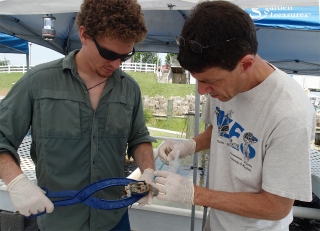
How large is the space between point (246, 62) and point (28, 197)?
1.31 meters

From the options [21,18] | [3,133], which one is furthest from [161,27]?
[3,133]

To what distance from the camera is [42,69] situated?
1.63m

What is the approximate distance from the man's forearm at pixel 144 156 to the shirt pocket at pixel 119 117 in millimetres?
184

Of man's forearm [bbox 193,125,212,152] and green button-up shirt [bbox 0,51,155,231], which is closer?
green button-up shirt [bbox 0,51,155,231]

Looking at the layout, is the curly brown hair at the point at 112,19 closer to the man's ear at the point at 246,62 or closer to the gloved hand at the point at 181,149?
the man's ear at the point at 246,62

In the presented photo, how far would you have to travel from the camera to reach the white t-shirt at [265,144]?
115cm

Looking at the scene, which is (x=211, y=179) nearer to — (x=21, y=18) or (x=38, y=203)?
(x=38, y=203)

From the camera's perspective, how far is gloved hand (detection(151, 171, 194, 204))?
1402 mm

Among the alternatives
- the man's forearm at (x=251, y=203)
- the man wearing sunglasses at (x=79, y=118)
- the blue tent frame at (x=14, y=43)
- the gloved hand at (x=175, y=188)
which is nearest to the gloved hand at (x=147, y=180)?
the man wearing sunglasses at (x=79, y=118)

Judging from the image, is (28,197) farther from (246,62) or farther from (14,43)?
(14,43)

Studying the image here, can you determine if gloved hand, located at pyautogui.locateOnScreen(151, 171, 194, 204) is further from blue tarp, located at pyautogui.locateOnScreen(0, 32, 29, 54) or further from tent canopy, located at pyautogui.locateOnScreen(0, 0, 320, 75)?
blue tarp, located at pyautogui.locateOnScreen(0, 32, 29, 54)

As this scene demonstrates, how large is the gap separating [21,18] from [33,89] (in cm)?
371

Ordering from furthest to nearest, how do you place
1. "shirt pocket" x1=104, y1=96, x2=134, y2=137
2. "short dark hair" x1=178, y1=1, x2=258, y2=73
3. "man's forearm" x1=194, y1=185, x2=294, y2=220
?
"shirt pocket" x1=104, y1=96, x2=134, y2=137 → "man's forearm" x1=194, y1=185, x2=294, y2=220 → "short dark hair" x1=178, y1=1, x2=258, y2=73

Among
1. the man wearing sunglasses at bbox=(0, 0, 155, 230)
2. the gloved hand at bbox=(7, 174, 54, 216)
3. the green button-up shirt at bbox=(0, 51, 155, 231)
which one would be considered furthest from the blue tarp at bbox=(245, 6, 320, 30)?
the gloved hand at bbox=(7, 174, 54, 216)
